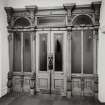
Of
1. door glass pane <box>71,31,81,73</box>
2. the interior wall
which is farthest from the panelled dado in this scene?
the interior wall

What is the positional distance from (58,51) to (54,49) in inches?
6.2

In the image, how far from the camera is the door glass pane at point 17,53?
17.6 feet

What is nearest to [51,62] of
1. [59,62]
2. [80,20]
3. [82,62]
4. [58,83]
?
[59,62]

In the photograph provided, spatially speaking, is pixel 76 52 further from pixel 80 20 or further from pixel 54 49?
pixel 80 20

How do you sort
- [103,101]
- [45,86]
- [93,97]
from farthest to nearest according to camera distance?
[45,86], [93,97], [103,101]

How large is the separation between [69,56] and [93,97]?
1562 millimetres

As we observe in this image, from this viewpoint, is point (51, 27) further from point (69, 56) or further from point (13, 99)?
point (13, 99)

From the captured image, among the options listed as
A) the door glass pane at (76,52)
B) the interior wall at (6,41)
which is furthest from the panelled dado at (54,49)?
the interior wall at (6,41)

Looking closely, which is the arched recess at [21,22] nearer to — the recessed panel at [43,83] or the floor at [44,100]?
the recessed panel at [43,83]

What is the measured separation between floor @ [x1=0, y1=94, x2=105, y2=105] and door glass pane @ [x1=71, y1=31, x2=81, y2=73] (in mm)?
977

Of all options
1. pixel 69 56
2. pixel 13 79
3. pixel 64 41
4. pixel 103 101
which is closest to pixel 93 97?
pixel 103 101

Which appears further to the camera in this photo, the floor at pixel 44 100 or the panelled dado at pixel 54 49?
the panelled dado at pixel 54 49

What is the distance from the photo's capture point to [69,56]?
5.02m

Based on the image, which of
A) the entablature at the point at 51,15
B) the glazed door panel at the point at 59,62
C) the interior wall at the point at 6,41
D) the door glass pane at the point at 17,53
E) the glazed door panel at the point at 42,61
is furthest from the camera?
the door glass pane at the point at 17,53
